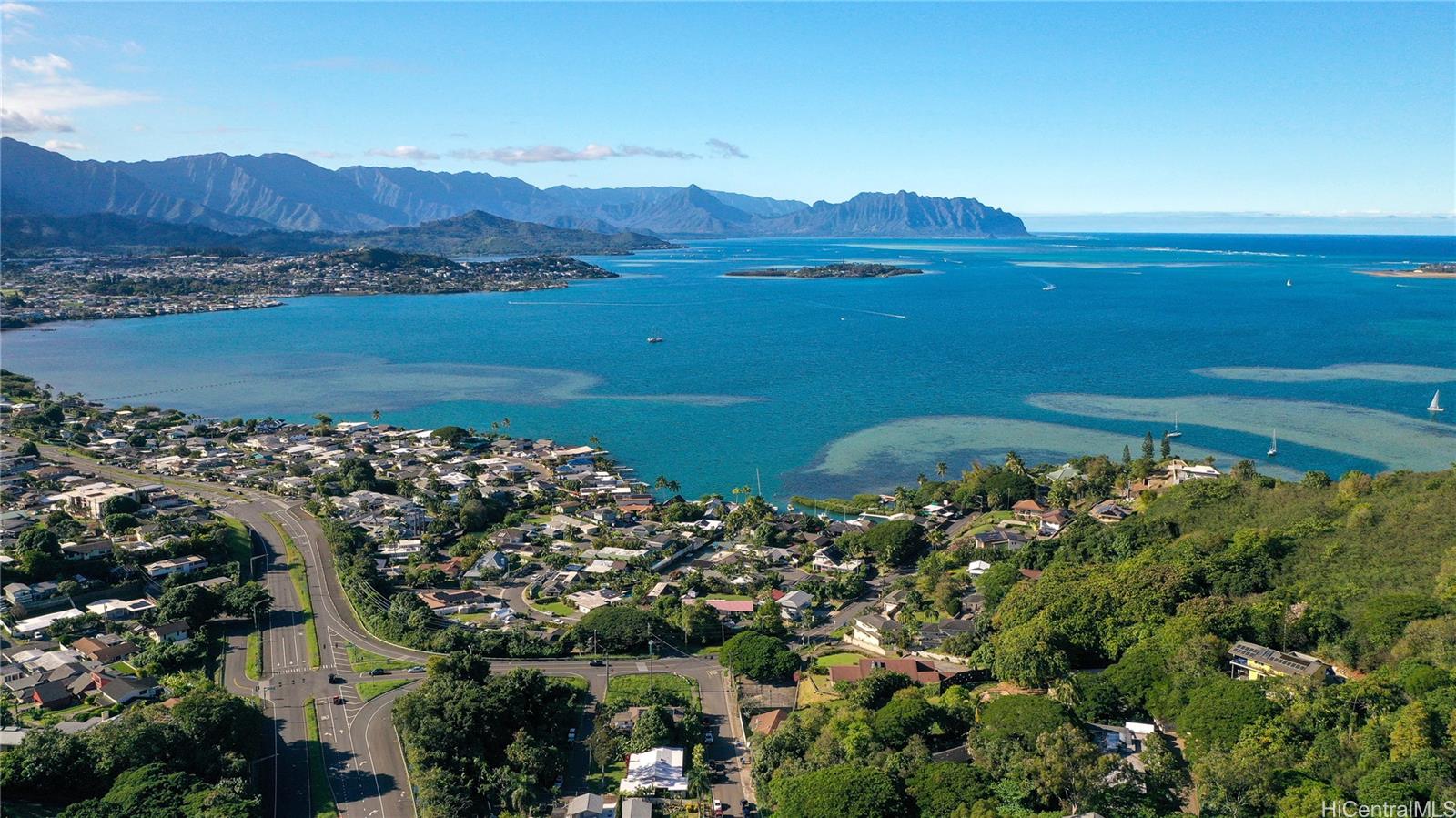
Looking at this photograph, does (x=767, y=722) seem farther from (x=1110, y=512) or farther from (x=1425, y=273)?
(x=1425, y=273)

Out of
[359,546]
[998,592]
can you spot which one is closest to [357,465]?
[359,546]

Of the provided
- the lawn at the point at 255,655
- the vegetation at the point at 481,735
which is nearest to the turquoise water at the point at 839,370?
the lawn at the point at 255,655

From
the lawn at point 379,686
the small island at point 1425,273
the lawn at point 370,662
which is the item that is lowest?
the lawn at point 370,662

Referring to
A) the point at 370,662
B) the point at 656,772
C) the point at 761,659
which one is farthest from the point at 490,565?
the point at 656,772

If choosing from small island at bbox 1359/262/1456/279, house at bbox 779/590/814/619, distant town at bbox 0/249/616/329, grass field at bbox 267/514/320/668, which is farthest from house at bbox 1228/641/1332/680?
small island at bbox 1359/262/1456/279

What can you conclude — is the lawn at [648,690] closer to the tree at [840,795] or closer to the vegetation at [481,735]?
the vegetation at [481,735]

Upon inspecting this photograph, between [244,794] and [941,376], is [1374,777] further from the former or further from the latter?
[941,376]

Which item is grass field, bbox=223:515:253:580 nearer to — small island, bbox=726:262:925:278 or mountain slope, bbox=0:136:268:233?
small island, bbox=726:262:925:278
